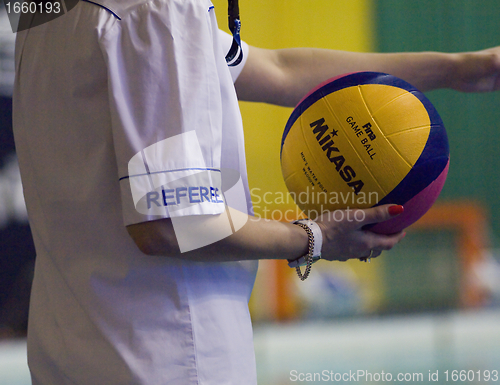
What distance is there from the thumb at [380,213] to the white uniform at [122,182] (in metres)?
0.21

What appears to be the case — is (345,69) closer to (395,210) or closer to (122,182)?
(395,210)

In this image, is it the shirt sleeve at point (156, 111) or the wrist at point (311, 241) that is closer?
the shirt sleeve at point (156, 111)

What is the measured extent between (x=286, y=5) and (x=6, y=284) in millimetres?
2213

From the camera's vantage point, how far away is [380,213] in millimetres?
784

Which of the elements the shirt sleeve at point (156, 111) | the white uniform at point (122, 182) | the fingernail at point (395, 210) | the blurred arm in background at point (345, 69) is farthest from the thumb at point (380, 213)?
the blurred arm in background at point (345, 69)

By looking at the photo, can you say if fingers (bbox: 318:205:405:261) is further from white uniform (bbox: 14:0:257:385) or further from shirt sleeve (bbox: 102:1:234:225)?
shirt sleeve (bbox: 102:1:234:225)

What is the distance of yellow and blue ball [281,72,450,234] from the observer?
2.74 ft

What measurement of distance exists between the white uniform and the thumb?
212mm

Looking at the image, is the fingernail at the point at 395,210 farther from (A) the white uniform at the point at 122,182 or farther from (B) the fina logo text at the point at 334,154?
(A) the white uniform at the point at 122,182

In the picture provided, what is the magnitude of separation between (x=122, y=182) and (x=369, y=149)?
1.50 feet

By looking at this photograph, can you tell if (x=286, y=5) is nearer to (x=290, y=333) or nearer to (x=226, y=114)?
(x=290, y=333)

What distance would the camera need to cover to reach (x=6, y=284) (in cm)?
200

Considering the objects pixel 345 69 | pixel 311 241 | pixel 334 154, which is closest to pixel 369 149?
pixel 334 154

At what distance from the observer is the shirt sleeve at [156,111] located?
0.56 meters
